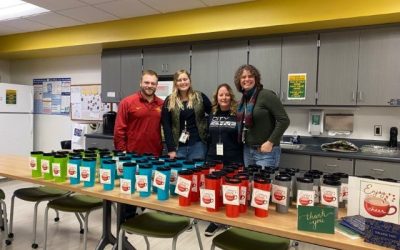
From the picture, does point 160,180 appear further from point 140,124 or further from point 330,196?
point 140,124

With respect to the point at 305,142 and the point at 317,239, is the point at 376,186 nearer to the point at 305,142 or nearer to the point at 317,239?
the point at 317,239

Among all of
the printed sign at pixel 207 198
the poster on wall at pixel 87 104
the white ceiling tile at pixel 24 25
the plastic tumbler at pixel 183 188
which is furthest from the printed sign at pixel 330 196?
the white ceiling tile at pixel 24 25

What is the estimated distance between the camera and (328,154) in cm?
285

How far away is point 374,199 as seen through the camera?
110 cm

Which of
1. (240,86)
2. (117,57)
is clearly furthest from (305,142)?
(117,57)

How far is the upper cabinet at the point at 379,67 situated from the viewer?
2.81 m

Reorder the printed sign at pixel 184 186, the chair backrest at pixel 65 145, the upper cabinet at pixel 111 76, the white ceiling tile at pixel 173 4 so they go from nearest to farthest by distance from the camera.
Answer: the printed sign at pixel 184 186, the white ceiling tile at pixel 173 4, the upper cabinet at pixel 111 76, the chair backrest at pixel 65 145

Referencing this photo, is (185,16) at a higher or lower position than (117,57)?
higher

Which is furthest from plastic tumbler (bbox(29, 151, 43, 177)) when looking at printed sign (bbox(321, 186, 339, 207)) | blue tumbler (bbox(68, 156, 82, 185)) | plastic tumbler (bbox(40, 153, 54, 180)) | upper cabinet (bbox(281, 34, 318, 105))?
upper cabinet (bbox(281, 34, 318, 105))

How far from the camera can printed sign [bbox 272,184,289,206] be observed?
1.27 metres

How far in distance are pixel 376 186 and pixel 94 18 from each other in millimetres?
3612

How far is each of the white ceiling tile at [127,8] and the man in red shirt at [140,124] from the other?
0.96m

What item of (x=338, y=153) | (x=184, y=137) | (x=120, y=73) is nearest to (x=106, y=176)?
(x=184, y=137)

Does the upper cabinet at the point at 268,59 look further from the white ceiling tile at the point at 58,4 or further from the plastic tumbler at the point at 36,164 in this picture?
the plastic tumbler at the point at 36,164
